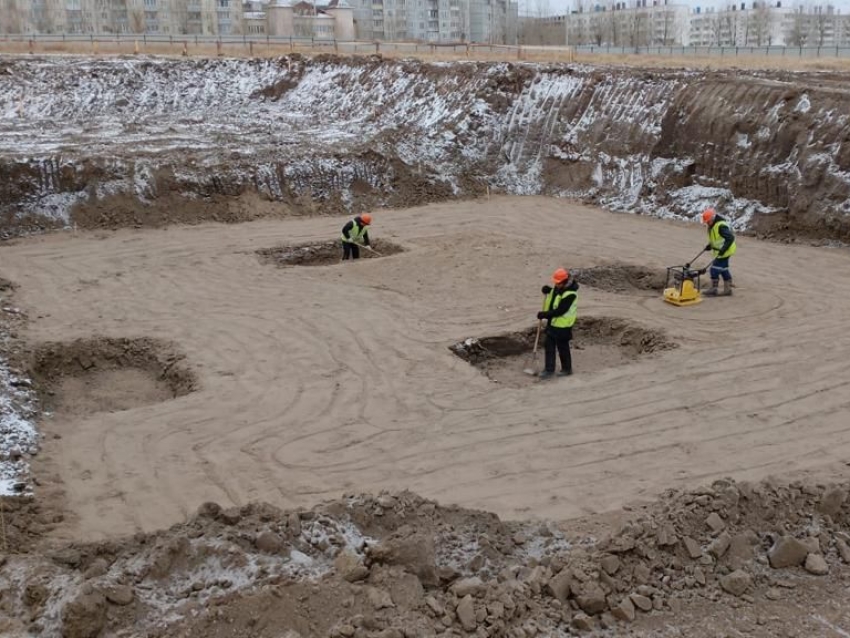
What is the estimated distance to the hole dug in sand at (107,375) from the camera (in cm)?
971

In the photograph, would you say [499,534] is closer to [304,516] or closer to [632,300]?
[304,516]

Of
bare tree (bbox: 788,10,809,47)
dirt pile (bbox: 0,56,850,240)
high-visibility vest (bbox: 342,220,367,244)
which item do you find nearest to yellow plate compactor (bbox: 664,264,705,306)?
dirt pile (bbox: 0,56,850,240)

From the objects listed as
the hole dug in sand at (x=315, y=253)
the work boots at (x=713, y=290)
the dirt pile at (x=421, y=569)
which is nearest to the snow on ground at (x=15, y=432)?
the dirt pile at (x=421, y=569)

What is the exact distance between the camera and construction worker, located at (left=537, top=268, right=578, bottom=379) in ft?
32.4

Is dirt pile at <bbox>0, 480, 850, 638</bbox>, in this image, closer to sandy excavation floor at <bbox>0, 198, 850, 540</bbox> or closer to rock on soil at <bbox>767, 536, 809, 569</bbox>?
rock on soil at <bbox>767, 536, 809, 569</bbox>

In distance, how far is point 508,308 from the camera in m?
12.3

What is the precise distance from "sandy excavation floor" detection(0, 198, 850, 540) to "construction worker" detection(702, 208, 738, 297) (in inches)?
17.8

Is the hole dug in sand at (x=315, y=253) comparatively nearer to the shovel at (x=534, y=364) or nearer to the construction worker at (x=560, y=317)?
the shovel at (x=534, y=364)

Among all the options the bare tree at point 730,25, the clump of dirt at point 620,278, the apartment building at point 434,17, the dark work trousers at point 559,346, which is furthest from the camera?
the apartment building at point 434,17

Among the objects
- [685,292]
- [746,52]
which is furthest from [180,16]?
[685,292]

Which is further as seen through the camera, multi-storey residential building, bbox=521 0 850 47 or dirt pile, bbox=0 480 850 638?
multi-storey residential building, bbox=521 0 850 47

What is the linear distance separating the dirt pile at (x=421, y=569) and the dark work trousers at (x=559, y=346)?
368 cm

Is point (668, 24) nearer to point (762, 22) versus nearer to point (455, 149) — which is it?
point (762, 22)

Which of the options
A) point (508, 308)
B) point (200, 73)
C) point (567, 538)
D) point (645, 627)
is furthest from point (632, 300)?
point (200, 73)
